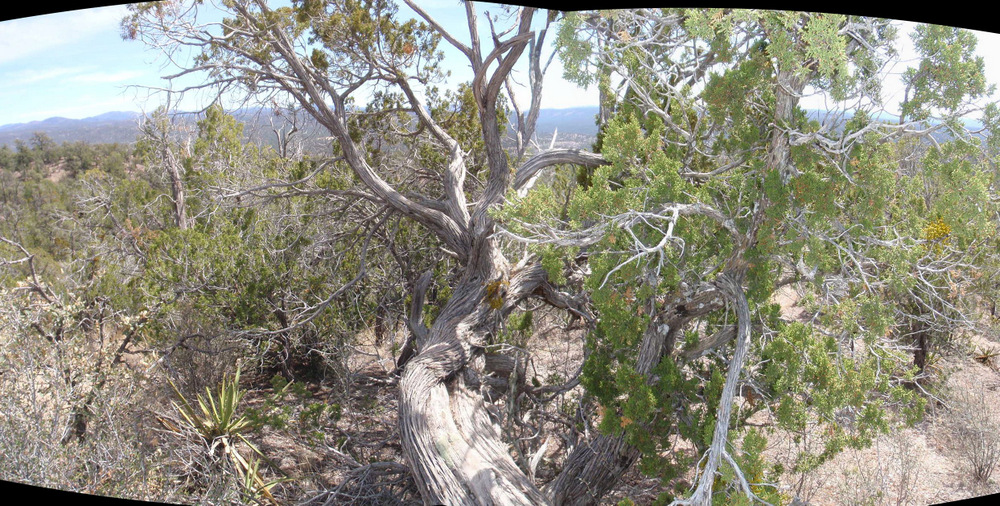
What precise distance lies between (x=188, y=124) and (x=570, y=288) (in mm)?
4795

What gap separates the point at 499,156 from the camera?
6.62 m

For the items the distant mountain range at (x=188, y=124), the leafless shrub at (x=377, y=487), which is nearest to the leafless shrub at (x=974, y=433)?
the distant mountain range at (x=188, y=124)

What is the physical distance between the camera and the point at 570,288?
20.4 feet

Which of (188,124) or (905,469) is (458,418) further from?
(188,124)

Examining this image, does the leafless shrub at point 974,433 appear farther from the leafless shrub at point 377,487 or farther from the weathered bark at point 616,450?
the leafless shrub at point 377,487

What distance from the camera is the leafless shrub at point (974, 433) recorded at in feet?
18.0

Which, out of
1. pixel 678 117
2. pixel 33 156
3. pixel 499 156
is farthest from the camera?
pixel 33 156

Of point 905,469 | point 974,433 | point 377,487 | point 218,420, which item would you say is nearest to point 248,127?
point 218,420

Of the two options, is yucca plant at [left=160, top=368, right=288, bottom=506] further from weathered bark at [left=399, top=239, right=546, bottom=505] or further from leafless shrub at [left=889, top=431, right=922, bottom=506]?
leafless shrub at [left=889, top=431, right=922, bottom=506]

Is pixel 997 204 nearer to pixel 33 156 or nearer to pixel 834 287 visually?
pixel 834 287

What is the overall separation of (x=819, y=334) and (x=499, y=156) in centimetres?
378

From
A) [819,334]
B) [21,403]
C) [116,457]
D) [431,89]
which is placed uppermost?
[431,89]

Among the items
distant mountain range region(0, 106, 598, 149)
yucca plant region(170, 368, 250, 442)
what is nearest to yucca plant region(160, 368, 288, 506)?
yucca plant region(170, 368, 250, 442)

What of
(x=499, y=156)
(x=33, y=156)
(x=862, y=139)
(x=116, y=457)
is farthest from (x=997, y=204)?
(x=33, y=156)
